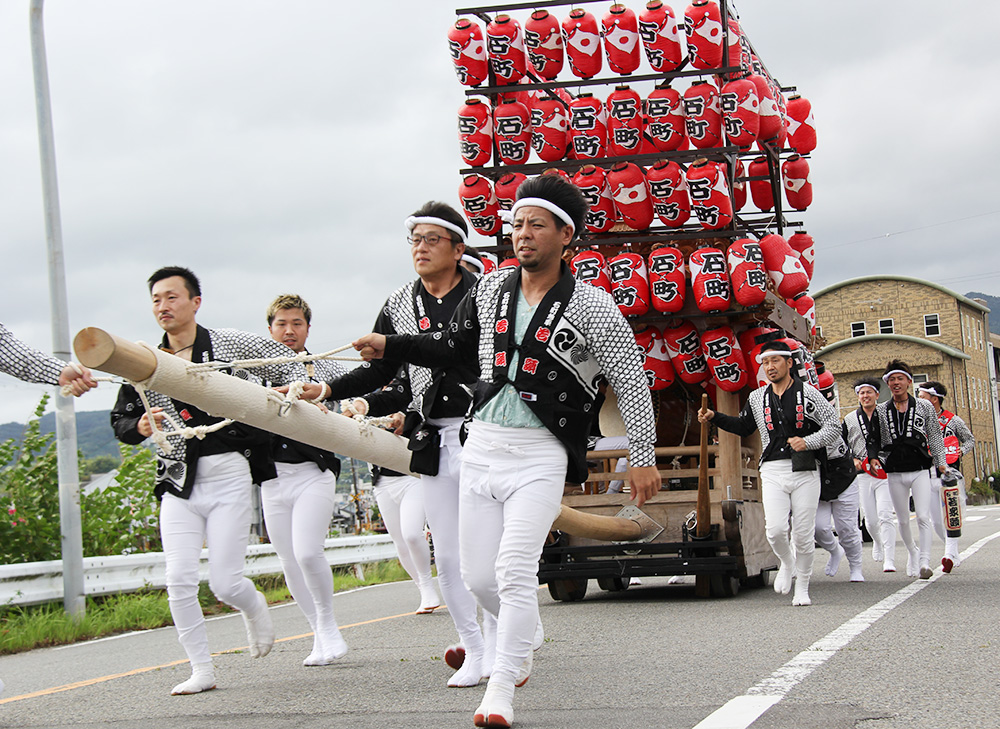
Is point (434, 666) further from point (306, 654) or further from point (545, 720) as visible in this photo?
point (545, 720)

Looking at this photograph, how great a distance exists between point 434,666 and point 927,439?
7074 mm

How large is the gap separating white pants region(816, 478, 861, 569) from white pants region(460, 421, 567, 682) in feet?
26.6

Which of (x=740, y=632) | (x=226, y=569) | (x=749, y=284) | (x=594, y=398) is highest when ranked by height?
(x=749, y=284)

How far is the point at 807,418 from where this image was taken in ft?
34.0

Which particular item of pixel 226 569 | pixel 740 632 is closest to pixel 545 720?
pixel 226 569

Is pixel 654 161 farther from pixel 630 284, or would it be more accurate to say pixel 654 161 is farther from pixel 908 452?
pixel 908 452

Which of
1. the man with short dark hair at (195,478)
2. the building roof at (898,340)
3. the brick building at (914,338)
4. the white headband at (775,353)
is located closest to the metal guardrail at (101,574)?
the man with short dark hair at (195,478)

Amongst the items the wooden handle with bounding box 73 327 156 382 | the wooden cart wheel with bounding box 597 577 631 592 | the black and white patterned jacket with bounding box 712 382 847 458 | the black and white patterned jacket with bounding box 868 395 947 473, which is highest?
the wooden handle with bounding box 73 327 156 382

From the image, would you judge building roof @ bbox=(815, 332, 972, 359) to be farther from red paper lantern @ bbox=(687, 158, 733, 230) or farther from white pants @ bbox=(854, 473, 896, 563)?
red paper lantern @ bbox=(687, 158, 733, 230)

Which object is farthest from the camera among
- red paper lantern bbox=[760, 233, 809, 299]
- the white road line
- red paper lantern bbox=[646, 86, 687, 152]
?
red paper lantern bbox=[646, 86, 687, 152]

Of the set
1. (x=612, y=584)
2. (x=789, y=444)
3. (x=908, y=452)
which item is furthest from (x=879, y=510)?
(x=789, y=444)

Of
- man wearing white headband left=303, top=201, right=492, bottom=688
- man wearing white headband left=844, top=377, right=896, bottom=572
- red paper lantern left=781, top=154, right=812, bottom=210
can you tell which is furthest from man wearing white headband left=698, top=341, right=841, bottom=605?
red paper lantern left=781, top=154, right=812, bottom=210

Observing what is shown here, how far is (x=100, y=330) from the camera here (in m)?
4.78

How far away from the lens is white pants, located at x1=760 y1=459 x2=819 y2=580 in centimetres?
1019
